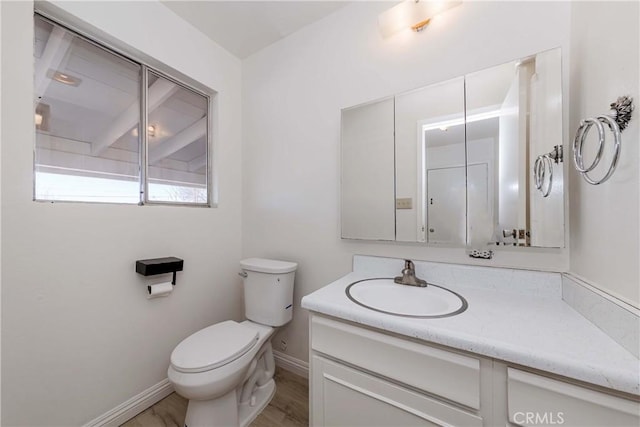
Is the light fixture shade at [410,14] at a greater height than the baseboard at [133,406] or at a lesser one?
greater

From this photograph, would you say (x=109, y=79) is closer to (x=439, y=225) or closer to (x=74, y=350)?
(x=74, y=350)

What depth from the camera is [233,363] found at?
1.17m

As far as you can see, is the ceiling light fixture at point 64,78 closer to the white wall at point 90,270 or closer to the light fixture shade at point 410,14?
the white wall at point 90,270

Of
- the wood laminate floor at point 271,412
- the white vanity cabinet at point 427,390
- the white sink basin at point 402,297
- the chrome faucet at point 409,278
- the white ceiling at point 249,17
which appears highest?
the white ceiling at point 249,17

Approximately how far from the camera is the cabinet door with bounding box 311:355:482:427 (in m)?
0.72

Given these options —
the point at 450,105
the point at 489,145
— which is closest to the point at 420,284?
the point at 489,145

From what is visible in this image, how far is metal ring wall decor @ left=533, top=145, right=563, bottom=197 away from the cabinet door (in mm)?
890

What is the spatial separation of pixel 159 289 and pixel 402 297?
1359mm

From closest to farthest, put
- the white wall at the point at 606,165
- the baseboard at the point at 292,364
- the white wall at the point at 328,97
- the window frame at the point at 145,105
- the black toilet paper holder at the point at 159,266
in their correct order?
1. the white wall at the point at 606,165
2. the white wall at the point at 328,97
3. the window frame at the point at 145,105
4. the black toilet paper holder at the point at 159,266
5. the baseboard at the point at 292,364

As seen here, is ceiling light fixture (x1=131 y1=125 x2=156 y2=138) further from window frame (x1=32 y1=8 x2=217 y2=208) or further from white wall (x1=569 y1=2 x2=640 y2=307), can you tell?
white wall (x1=569 y1=2 x2=640 y2=307)

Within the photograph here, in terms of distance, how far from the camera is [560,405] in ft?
1.91

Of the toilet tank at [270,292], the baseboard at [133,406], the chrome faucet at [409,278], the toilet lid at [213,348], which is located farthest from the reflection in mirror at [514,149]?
the baseboard at [133,406]

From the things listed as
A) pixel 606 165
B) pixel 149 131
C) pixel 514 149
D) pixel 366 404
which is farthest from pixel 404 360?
pixel 149 131

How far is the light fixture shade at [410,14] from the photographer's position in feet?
3.84
